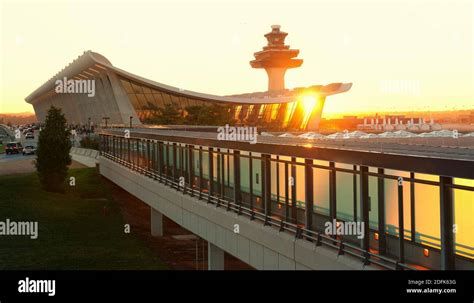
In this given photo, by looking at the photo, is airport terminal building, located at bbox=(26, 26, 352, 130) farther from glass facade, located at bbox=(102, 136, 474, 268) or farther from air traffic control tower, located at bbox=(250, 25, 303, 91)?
glass facade, located at bbox=(102, 136, 474, 268)

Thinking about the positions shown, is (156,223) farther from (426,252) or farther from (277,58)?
(277,58)

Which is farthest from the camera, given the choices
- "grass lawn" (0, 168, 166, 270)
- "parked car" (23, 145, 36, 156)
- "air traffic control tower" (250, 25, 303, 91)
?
"air traffic control tower" (250, 25, 303, 91)

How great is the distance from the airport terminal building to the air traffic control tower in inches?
1684

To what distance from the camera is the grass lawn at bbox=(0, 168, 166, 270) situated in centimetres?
2658

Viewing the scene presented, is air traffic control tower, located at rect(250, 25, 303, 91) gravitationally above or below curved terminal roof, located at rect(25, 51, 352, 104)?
above

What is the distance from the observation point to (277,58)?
5846 inches

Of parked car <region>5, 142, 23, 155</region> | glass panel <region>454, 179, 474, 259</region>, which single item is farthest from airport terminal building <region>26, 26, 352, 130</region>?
glass panel <region>454, 179, 474, 259</region>

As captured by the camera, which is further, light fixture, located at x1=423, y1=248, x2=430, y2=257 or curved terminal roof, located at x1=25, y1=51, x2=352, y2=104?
curved terminal roof, located at x1=25, y1=51, x2=352, y2=104

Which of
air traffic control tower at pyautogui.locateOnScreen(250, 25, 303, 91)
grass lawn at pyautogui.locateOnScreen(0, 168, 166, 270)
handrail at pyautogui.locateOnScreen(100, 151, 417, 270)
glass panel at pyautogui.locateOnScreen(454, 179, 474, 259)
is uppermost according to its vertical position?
air traffic control tower at pyautogui.locateOnScreen(250, 25, 303, 91)

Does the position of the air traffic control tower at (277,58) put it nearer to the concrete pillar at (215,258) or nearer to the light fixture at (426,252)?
the concrete pillar at (215,258)

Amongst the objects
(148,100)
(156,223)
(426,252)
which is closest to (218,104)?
(148,100)

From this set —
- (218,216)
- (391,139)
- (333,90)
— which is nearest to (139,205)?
(391,139)

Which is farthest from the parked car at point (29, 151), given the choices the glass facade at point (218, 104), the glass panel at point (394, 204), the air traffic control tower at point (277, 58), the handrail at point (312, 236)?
the air traffic control tower at point (277, 58)

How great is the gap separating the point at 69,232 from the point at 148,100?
58.3m
